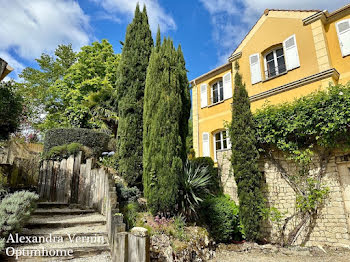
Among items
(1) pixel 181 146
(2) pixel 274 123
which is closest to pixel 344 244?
(2) pixel 274 123

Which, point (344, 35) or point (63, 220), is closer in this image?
point (63, 220)

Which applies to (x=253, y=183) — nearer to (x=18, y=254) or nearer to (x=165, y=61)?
(x=165, y=61)

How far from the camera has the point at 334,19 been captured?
7996 mm

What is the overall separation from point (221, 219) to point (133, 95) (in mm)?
5330

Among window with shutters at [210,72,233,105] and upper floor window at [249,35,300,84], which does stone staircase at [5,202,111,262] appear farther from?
upper floor window at [249,35,300,84]

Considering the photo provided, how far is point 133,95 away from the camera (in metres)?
7.53

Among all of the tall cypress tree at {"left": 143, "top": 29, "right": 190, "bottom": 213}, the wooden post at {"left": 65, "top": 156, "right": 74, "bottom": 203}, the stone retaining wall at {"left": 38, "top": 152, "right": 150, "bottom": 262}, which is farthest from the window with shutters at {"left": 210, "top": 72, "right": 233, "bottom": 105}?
the wooden post at {"left": 65, "top": 156, "right": 74, "bottom": 203}

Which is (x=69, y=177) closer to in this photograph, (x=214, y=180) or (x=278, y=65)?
(x=214, y=180)

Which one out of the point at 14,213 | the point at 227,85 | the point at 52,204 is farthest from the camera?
the point at 227,85

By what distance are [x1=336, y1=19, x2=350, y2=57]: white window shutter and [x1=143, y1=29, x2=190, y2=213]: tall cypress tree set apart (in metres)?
6.63

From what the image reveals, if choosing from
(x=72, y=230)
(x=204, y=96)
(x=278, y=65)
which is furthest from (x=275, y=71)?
(x=72, y=230)

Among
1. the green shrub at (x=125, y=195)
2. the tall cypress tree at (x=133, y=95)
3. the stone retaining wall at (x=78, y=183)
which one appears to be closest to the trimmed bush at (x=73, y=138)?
the tall cypress tree at (x=133, y=95)

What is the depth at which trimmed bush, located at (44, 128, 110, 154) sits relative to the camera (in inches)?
326

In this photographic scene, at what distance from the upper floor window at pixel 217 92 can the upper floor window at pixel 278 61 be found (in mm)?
2192
